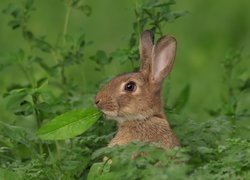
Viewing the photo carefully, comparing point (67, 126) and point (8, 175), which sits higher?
point (67, 126)

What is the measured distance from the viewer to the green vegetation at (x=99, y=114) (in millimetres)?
6156

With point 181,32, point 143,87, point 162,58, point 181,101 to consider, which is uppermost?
point 162,58

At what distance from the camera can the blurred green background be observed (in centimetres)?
1040

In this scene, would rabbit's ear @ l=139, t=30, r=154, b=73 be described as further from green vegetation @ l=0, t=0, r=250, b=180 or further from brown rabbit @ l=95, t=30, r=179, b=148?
green vegetation @ l=0, t=0, r=250, b=180

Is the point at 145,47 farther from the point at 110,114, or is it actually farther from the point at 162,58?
the point at 110,114

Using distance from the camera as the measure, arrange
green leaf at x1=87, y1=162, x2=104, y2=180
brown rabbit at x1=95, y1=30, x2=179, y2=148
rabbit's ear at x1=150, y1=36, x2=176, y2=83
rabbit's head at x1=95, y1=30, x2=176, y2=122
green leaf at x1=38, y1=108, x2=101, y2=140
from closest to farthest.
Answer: green leaf at x1=87, y1=162, x2=104, y2=180 → green leaf at x1=38, y1=108, x2=101, y2=140 → brown rabbit at x1=95, y1=30, x2=179, y2=148 → rabbit's head at x1=95, y1=30, x2=176, y2=122 → rabbit's ear at x1=150, y1=36, x2=176, y2=83

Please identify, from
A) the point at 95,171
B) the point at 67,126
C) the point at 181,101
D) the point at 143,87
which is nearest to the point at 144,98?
the point at 143,87

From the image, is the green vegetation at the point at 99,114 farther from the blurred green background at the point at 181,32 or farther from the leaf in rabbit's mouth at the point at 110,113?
the leaf in rabbit's mouth at the point at 110,113

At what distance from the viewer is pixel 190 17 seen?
11.6 meters

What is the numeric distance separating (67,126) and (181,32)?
461 cm

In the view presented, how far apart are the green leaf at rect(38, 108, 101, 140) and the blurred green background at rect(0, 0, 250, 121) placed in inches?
120

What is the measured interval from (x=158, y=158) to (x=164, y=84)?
233 cm

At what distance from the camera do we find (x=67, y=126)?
270 inches

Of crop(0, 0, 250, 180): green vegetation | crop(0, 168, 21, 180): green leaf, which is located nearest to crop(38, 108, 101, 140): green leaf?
crop(0, 0, 250, 180): green vegetation
